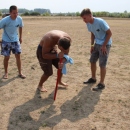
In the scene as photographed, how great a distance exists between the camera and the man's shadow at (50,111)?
144 inches

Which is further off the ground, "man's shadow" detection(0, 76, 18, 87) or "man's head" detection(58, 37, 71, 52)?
"man's head" detection(58, 37, 71, 52)

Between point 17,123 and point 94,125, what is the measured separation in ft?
4.07

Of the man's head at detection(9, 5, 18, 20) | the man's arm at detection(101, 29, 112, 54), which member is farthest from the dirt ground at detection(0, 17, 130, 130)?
the man's head at detection(9, 5, 18, 20)

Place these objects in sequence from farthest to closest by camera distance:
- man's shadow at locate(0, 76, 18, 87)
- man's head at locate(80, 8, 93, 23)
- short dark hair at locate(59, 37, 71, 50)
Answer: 1. man's shadow at locate(0, 76, 18, 87)
2. man's head at locate(80, 8, 93, 23)
3. short dark hair at locate(59, 37, 71, 50)

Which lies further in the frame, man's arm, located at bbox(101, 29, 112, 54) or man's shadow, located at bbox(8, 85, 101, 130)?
man's arm, located at bbox(101, 29, 112, 54)

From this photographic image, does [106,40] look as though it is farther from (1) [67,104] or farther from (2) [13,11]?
(2) [13,11]

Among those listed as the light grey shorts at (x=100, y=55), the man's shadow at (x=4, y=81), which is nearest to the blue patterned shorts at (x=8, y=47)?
the man's shadow at (x=4, y=81)

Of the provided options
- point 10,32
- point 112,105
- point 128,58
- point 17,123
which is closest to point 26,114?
point 17,123

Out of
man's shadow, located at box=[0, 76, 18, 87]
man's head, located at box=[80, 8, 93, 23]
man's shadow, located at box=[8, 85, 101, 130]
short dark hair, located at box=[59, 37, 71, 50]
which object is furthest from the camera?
man's shadow, located at box=[0, 76, 18, 87]

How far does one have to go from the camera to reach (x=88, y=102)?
4473 mm

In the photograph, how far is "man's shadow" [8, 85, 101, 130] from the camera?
12.0 feet

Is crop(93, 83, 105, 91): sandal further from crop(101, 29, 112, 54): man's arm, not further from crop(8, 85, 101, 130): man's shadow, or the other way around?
crop(101, 29, 112, 54): man's arm

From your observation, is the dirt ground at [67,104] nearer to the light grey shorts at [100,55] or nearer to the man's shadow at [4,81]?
the man's shadow at [4,81]

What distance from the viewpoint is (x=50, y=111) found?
4082 mm
